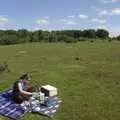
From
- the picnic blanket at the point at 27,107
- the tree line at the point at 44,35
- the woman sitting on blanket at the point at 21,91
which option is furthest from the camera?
the tree line at the point at 44,35

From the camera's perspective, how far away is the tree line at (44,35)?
104463 millimetres

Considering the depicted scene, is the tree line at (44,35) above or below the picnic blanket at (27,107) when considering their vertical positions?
below

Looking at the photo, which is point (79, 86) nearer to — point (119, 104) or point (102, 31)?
point (119, 104)

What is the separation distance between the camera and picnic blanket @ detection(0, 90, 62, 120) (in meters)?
13.2

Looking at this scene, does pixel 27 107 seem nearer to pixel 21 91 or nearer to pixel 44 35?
pixel 21 91

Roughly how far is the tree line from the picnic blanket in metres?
86.0

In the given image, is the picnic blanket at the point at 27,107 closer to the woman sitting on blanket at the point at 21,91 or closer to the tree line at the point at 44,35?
the woman sitting on blanket at the point at 21,91

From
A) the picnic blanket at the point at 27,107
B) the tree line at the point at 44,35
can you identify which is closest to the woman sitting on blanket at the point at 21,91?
the picnic blanket at the point at 27,107

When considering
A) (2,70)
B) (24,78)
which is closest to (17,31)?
(2,70)

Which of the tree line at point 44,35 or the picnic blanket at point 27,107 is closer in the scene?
the picnic blanket at point 27,107

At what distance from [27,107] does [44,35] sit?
363 ft

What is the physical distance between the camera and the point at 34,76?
22.7 metres

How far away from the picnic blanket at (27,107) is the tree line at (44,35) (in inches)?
3384

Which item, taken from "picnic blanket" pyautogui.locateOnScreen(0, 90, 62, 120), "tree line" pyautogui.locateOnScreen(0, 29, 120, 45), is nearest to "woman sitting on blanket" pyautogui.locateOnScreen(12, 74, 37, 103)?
"picnic blanket" pyautogui.locateOnScreen(0, 90, 62, 120)
